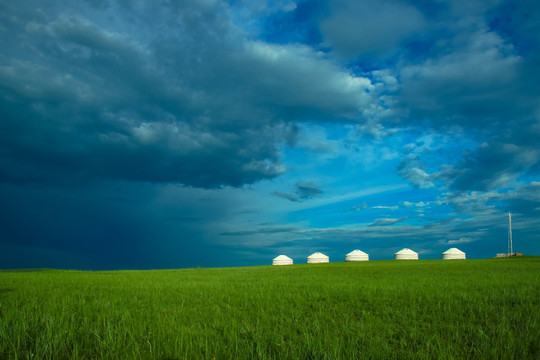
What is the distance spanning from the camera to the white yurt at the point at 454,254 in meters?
74.2

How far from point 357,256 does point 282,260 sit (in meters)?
Result: 18.9

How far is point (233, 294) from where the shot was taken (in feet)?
33.8

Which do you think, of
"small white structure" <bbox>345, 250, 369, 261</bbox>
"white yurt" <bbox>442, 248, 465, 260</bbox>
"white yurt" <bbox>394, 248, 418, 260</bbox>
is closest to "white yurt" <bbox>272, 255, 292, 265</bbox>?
"small white structure" <bbox>345, 250, 369, 261</bbox>

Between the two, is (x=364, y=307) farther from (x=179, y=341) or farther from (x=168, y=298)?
(x=168, y=298)

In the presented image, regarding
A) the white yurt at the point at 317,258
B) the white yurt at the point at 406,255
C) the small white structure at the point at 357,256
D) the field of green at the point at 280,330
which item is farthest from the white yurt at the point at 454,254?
the field of green at the point at 280,330

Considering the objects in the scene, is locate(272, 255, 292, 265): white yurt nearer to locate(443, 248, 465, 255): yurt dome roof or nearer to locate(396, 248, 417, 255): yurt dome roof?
locate(396, 248, 417, 255): yurt dome roof

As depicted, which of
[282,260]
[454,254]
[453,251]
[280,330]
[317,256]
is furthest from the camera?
[317,256]

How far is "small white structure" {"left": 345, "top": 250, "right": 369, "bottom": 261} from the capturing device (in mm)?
78375

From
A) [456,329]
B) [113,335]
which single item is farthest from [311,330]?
[113,335]

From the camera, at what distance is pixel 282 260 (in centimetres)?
7762

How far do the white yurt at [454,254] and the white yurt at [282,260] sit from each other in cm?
3774

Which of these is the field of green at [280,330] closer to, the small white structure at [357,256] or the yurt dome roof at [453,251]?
the small white structure at [357,256]

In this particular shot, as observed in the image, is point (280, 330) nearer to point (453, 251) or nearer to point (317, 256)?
point (317, 256)

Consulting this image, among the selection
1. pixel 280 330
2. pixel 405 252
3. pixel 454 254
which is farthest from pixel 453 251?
pixel 280 330
